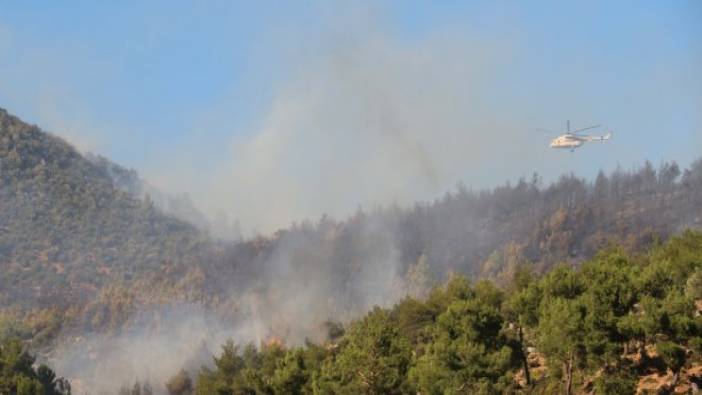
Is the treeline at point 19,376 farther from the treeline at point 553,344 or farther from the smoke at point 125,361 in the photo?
the smoke at point 125,361

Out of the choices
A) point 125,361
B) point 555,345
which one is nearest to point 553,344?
point 555,345

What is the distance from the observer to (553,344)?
66.8 m

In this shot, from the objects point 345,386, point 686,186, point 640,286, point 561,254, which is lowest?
point 345,386

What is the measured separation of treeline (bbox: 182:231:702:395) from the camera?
64125 millimetres

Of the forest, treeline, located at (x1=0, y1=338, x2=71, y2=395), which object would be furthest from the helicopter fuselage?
treeline, located at (x1=0, y1=338, x2=71, y2=395)

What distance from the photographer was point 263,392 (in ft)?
269

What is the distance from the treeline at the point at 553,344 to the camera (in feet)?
210

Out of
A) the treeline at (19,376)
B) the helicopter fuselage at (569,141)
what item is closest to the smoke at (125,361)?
the treeline at (19,376)

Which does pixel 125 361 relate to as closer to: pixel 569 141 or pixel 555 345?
pixel 569 141

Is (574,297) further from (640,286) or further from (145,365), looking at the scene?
(145,365)

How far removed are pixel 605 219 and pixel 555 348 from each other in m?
136

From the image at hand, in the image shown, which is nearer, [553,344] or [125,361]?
[553,344]

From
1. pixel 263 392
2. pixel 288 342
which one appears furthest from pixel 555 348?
pixel 288 342

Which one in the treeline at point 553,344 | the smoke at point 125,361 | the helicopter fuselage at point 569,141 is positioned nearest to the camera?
the treeline at point 553,344
